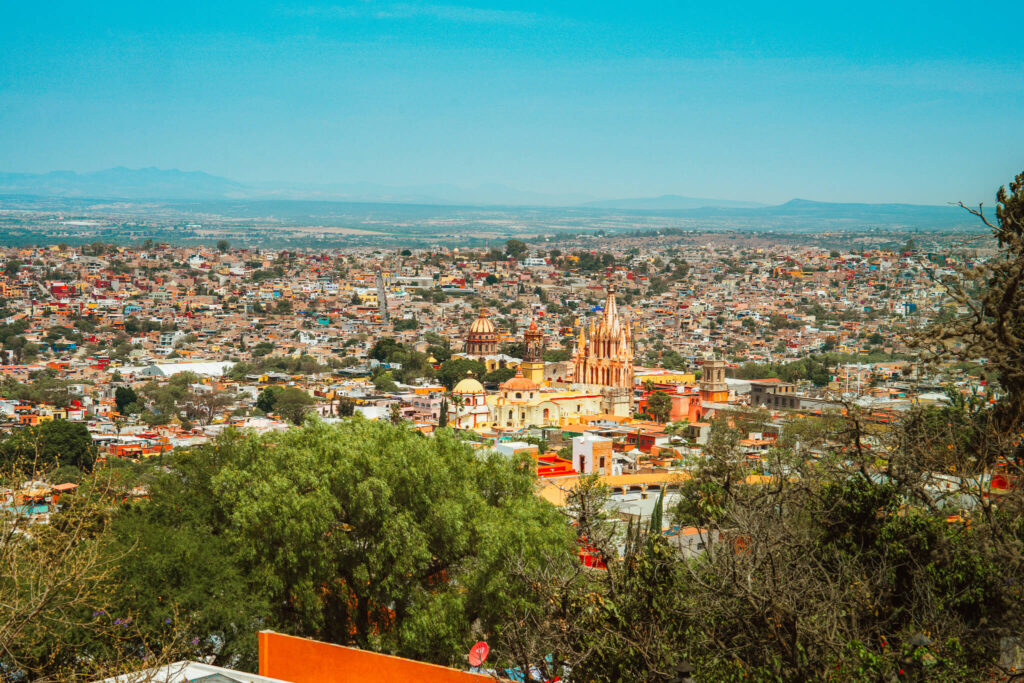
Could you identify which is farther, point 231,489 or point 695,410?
point 695,410

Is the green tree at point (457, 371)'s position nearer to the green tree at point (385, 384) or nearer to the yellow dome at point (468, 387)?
the green tree at point (385, 384)

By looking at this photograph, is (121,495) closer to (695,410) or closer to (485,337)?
(695,410)

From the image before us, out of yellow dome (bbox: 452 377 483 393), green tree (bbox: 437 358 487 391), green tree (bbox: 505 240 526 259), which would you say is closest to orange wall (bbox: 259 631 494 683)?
yellow dome (bbox: 452 377 483 393)

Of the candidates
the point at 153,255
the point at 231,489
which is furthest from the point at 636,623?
the point at 153,255

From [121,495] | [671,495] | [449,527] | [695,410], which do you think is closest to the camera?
[449,527]

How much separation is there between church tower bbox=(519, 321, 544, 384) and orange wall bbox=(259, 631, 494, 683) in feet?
118

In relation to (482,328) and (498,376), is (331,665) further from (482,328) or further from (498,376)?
(482,328)

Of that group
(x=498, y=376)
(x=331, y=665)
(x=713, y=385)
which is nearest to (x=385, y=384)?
(x=498, y=376)

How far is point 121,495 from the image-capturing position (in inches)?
484

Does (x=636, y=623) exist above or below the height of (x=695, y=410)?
above

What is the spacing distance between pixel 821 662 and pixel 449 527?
4469mm

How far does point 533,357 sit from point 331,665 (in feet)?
124

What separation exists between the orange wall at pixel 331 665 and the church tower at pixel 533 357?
3588 centimetres

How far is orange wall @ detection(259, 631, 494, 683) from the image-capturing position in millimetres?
7422
